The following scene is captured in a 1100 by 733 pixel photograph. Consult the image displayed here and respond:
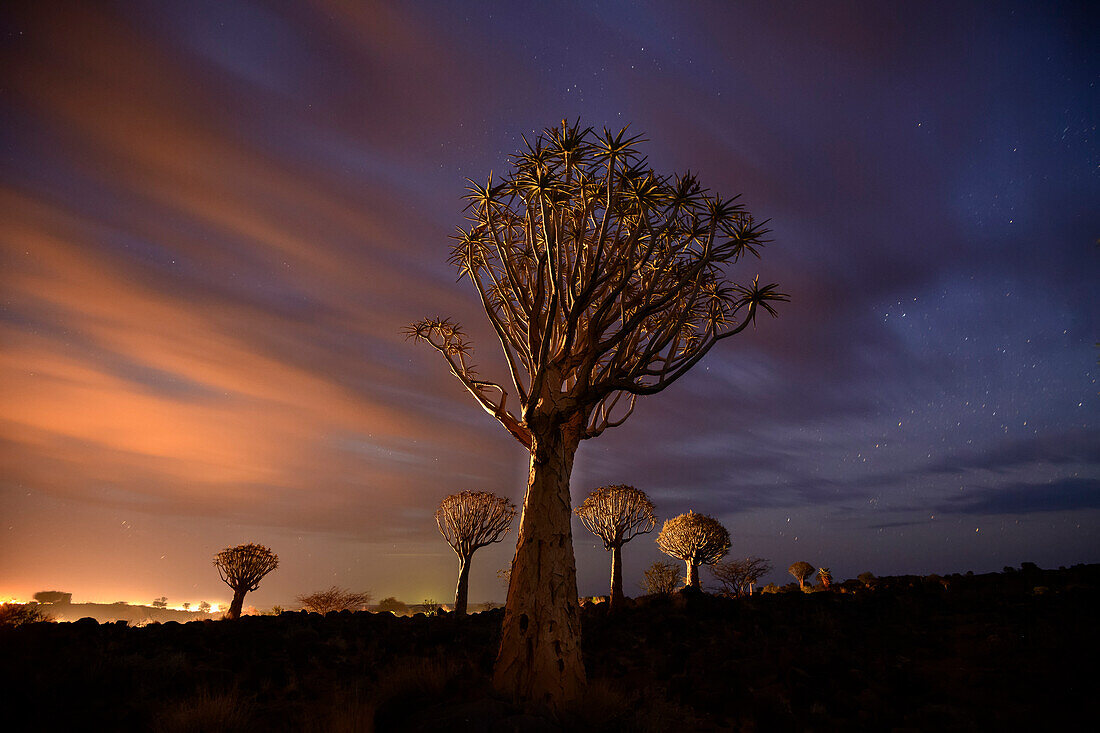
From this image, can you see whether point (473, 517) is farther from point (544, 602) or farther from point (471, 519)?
point (544, 602)

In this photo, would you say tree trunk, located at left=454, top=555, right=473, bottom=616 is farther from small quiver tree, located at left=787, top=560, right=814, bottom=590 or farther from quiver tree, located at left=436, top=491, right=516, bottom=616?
small quiver tree, located at left=787, top=560, right=814, bottom=590

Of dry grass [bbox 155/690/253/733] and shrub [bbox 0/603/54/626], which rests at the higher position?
shrub [bbox 0/603/54/626]

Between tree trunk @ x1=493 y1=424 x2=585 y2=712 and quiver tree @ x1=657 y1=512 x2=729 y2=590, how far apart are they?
30.8m

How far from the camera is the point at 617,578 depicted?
81.5ft

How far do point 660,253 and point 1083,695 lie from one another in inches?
476

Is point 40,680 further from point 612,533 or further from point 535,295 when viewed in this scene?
point 612,533

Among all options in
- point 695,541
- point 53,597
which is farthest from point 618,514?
point 53,597

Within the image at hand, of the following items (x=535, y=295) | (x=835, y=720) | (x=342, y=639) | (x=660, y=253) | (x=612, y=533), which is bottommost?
(x=835, y=720)

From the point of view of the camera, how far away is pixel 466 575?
98.0 feet

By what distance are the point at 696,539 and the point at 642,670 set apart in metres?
26.1

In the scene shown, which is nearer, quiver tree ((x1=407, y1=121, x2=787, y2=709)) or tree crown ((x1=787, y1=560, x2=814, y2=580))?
quiver tree ((x1=407, y1=121, x2=787, y2=709))

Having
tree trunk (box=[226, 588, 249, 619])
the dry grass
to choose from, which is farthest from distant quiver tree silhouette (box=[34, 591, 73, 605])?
the dry grass

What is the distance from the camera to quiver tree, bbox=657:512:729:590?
37.8 metres

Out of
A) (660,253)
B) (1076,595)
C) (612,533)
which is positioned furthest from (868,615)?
(660,253)
